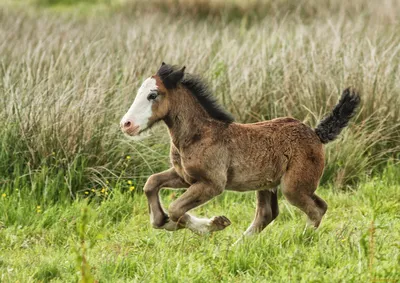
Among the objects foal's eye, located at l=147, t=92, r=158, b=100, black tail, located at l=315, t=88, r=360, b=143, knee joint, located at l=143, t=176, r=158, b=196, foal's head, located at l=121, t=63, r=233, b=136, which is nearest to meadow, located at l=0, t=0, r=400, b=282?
knee joint, located at l=143, t=176, r=158, b=196

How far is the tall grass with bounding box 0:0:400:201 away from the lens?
695 centimetres

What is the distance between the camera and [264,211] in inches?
225

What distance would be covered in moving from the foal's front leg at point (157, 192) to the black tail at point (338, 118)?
3.41 feet

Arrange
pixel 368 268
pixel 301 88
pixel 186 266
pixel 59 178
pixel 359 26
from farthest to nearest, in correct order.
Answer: pixel 359 26
pixel 301 88
pixel 59 178
pixel 186 266
pixel 368 268

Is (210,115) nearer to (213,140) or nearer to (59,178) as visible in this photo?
(213,140)

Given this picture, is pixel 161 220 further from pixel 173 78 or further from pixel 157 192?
pixel 173 78

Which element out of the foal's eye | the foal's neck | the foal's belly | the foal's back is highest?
the foal's eye

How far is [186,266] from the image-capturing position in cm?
488

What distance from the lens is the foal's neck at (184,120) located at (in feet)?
17.3

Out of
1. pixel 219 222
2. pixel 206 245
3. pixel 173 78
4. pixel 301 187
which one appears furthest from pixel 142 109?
pixel 301 187

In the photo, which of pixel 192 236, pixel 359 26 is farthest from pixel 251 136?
pixel 359 26

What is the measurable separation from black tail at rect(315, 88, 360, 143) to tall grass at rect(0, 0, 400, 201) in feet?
5.58

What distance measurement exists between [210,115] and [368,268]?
1.53 metres

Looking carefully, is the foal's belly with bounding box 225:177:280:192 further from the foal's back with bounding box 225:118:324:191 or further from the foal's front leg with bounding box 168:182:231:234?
the foal's front leg with bounding box 168:182:231:234
